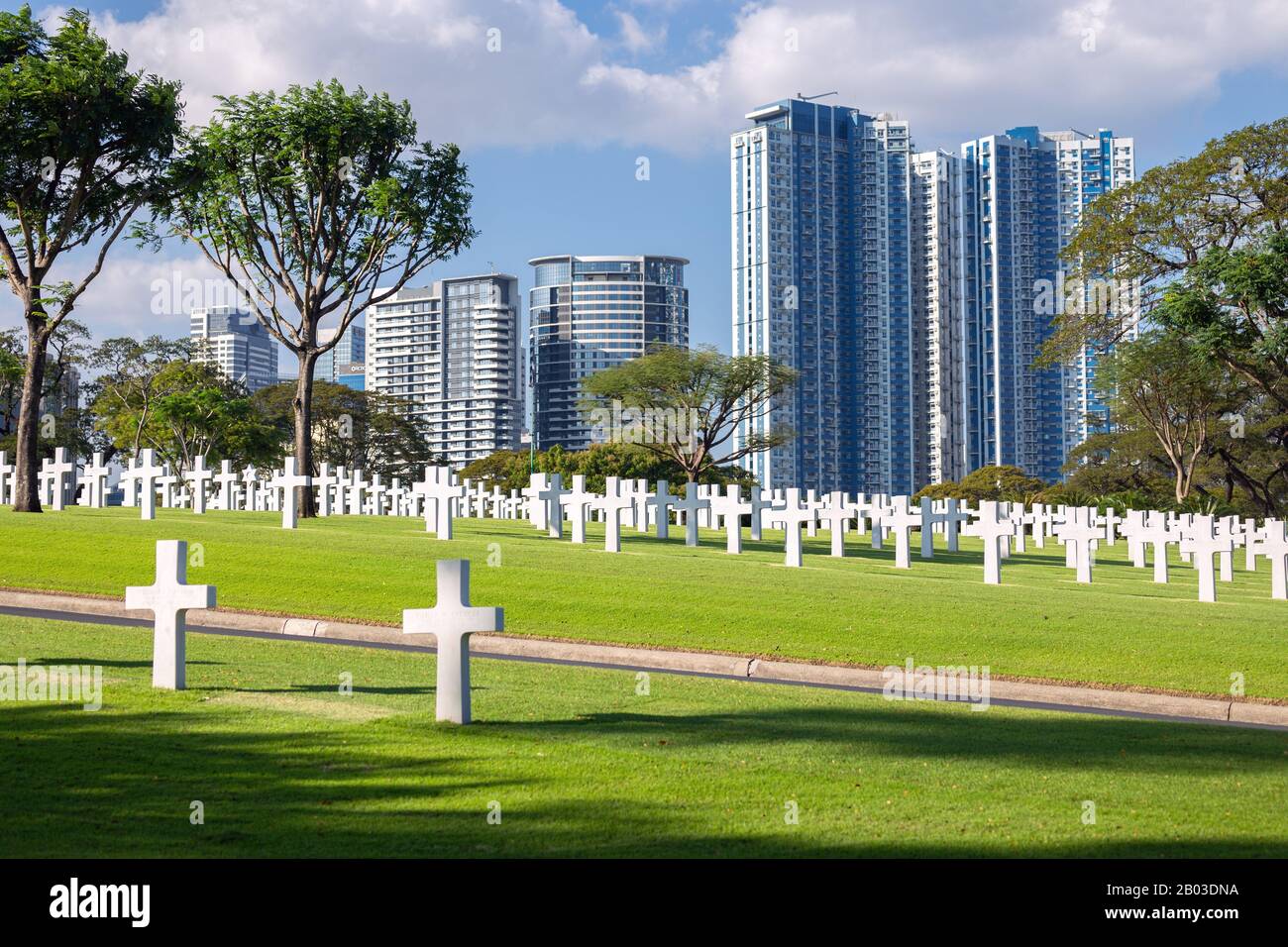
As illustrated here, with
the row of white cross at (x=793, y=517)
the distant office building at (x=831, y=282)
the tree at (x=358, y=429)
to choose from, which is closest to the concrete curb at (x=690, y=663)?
the row of white cross at (x=793, y=517)

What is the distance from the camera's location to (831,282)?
14525 centimetres

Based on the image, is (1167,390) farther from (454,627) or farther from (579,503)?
(454,627)

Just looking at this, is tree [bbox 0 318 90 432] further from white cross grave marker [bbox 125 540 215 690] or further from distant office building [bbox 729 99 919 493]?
distant office building [bbox 729 99 919 493]

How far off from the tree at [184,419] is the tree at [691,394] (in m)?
19.7

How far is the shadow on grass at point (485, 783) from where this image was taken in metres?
5.84

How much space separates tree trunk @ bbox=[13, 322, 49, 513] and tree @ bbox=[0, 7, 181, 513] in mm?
22

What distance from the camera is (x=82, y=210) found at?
96.6ft

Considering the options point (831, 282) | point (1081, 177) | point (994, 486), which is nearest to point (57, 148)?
point (994, 486)

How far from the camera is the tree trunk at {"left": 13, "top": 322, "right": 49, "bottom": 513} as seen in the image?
26828 millimetres

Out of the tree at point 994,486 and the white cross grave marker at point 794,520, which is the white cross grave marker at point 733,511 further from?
the tree at point 994,486

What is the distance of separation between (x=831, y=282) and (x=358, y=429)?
7695 cm

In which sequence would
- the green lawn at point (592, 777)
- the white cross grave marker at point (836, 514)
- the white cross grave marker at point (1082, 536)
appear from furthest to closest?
the white cross grave marker at point (836, 514) → the white cross grave marker at point (1082, 536) → the green lawn at point (592, 777)

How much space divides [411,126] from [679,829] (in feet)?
103
